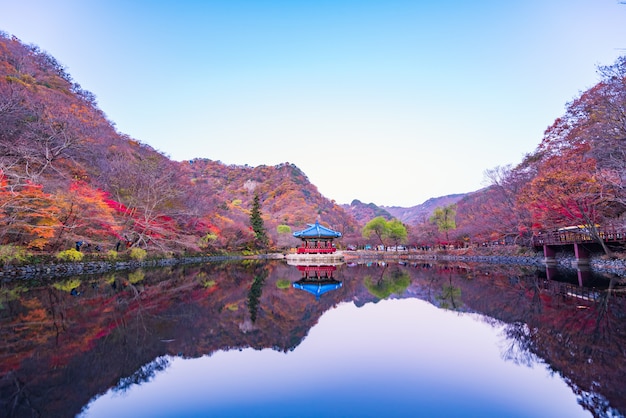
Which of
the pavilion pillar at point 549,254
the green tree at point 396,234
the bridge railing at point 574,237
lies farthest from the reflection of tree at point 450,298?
the green tree at point 396,234

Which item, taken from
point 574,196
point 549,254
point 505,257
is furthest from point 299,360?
point 505,257

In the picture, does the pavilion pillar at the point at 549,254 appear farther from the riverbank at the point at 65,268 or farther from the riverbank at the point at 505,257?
the riverbank at the point at 65,268

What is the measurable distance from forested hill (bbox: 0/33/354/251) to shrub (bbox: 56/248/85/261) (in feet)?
2.10

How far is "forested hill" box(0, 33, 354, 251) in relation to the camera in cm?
1359

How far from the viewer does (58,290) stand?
9961 millimetres

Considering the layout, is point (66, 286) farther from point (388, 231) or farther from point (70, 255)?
point (388, 231)

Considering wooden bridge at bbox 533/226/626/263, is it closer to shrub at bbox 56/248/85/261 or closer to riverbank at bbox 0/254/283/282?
riverbank at bbox 0/254/283/282

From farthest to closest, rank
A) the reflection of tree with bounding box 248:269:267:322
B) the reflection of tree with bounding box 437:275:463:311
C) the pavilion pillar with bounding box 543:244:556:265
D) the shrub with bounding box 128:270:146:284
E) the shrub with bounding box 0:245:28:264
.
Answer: the pavilion pillar with bounding box 543:244:556:265 → the shrub with bounding box 128:270:146:284 → the shrub with bounding box 0:245:28:264 → the reflection of tree with bounding box 437:275:463:311 → the reflection of tree with bounding box 248:269:267:322

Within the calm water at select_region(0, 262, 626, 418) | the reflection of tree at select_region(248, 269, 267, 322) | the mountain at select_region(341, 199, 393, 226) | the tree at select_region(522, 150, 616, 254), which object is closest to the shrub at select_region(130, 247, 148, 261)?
the reflection of tree at select_region(248, 269, 267, 322)

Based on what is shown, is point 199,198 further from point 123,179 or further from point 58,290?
point 58,290

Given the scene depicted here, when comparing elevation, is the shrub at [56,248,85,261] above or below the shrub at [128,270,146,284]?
above

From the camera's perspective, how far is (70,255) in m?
15.2

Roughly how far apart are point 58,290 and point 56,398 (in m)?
8.32

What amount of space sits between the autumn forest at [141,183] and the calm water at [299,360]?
729 cm
